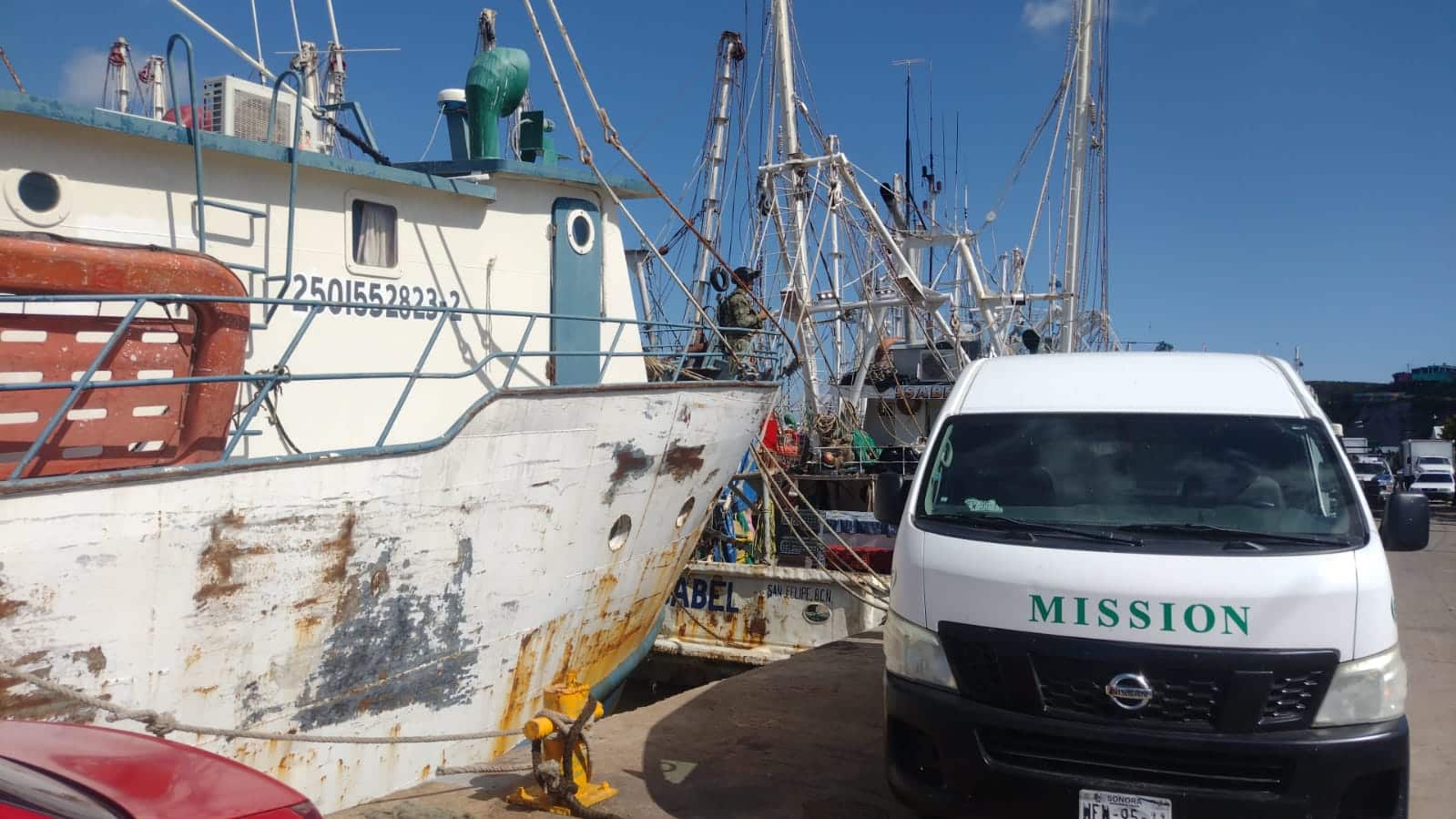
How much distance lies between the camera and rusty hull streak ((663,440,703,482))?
7.62m

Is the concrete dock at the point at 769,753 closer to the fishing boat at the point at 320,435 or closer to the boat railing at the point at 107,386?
the fishing boat at the point at 320,435

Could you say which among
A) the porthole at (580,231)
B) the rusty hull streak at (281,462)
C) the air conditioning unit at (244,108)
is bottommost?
the rusty hull streak at (281,462)

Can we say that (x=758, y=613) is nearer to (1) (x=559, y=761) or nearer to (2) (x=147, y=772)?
(1) (x=559, y=761)

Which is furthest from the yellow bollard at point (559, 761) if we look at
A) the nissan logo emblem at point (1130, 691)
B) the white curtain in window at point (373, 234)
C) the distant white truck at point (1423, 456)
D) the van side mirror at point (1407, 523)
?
the distant white truck at point (1423, 456)

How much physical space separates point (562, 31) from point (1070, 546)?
246 inches

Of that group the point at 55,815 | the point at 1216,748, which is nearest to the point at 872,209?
the point at 1216,748

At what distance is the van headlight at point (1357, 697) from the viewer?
11.5 ft

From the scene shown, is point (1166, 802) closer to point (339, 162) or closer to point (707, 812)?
point (707, 812)

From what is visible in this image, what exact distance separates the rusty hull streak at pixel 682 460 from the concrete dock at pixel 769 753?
64.0 inches

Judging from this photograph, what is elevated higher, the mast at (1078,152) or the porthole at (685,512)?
the mast at (1078,152)

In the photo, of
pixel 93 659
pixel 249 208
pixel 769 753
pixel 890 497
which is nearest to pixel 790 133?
pixel 249 208

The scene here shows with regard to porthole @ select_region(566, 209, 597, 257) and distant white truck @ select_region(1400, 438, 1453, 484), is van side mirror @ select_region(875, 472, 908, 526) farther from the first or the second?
distant white truck @ select_region(1400, 438, 1453, 484)

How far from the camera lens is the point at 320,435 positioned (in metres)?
6.51

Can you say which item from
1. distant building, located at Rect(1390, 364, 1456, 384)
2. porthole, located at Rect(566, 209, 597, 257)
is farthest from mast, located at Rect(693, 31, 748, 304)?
distant building, located at Rect(1390, 364, 1456, 384)
